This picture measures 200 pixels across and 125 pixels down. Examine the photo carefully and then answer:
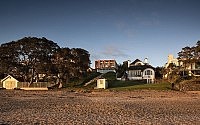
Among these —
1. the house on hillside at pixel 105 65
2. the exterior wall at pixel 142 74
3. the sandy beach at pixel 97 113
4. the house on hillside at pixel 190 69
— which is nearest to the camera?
the sandy beach at pixel 97 113

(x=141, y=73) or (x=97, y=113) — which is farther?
(x=141, y=73)

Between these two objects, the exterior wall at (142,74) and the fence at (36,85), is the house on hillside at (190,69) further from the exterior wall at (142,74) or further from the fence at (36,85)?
the fence at (36,85)

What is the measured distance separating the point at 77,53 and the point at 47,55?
7.19m

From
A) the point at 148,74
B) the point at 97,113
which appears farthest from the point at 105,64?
the point at 97,113

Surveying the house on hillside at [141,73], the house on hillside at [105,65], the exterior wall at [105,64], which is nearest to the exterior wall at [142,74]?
the house on hillside at [141,73]

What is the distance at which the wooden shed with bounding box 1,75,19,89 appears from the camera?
61062 millimetres

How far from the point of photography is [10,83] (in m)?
61.8

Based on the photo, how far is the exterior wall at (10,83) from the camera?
200ft

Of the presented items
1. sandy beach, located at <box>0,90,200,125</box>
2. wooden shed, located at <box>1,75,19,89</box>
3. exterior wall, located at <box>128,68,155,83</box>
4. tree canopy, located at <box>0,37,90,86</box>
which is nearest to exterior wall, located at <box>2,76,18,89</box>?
wooden shed, located at <box>1,75,19,89</box>

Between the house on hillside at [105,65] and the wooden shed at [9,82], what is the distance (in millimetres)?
49979

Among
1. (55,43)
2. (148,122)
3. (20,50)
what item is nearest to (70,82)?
(55,43)

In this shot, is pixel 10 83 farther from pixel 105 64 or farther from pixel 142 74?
pixel 105 64

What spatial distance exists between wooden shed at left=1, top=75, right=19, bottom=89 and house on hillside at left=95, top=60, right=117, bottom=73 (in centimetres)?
4998

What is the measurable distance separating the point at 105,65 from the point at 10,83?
56.8 metres
